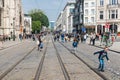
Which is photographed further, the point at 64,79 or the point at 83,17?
the point at 83,17

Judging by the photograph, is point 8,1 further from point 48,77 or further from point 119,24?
point 48,77

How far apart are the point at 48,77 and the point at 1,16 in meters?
74.2

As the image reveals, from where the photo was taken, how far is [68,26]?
169250 millimetres

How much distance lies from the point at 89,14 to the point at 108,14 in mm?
11413

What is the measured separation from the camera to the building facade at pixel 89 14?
94.9 meters

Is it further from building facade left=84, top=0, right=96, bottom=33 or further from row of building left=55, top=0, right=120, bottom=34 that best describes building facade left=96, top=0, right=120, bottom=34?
building facade left=84, top=0, right=96, bottom=33

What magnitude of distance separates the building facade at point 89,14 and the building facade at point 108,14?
5031mm

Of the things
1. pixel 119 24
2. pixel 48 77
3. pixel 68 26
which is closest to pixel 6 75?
pixel 48 77

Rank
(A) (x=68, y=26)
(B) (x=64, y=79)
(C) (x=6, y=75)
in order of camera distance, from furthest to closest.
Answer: (A) (x=68, y=26)
(C) (x=6, y=75)
(B) (x=64, y=79)

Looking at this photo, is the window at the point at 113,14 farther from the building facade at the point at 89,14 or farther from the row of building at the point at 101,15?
the building facade at the point at 89,14

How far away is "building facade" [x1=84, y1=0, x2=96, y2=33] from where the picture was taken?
311ft

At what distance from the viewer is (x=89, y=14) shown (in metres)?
98.0

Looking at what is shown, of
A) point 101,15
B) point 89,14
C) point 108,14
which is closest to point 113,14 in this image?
point 108,14

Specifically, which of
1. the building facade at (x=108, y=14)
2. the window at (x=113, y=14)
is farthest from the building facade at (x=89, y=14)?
the window at (x=113, y=14)
